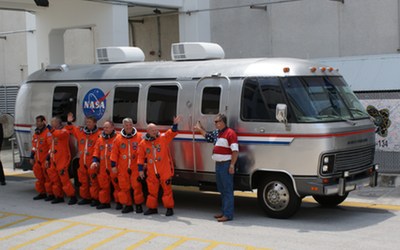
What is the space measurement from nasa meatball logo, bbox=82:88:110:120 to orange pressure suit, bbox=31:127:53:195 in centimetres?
88

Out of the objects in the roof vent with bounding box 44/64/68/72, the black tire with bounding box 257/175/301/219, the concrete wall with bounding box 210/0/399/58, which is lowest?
the black tire with bounding box 257/175/301/219

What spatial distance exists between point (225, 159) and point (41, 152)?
13.8 ft

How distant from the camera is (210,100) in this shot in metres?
10.2

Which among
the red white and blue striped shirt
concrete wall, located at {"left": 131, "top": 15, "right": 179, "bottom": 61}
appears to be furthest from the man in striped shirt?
concrete wall, located at {"left": 131, "top": 15, "right": 179, "bottom": 61}

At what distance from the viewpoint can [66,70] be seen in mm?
12773

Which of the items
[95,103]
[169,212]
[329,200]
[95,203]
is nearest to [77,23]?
[95,103]

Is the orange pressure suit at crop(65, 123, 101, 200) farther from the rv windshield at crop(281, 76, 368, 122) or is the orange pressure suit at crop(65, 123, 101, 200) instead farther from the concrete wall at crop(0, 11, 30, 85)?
the concrete wall at crop(0, 11, 30, 85)

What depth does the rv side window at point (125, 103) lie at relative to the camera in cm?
1130

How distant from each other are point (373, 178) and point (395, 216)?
734 millimetres

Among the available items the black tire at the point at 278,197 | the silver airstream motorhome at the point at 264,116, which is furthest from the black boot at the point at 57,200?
the black tire at the point at 278,197

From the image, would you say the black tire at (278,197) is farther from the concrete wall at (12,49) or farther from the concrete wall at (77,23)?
the concrete wall at (12,49)

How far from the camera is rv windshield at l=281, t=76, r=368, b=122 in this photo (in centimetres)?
939

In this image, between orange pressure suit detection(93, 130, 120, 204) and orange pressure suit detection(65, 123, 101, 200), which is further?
orange pressure suit detection(65, 123, 101, 200)

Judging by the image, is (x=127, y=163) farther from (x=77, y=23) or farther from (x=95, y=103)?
(x=77, y=23)
